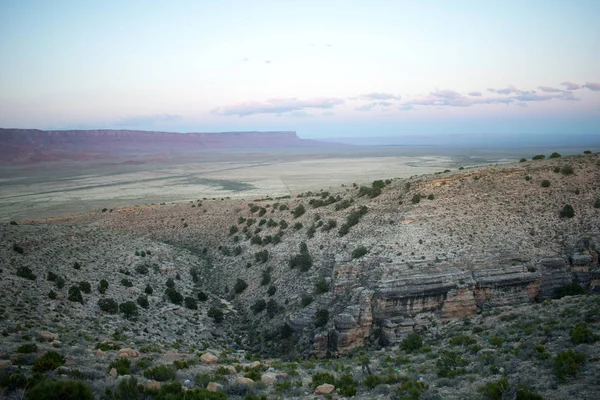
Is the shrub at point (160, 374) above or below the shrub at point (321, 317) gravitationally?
above

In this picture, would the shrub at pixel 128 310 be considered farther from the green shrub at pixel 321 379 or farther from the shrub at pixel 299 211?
the shrub at pixel 299 211

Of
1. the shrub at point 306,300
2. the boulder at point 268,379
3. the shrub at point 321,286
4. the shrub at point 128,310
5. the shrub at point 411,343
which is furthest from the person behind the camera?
the shrub at point 321,286

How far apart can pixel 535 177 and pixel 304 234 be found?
1677 centimetres

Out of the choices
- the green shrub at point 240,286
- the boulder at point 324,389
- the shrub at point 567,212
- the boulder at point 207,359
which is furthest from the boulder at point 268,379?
the shrub at point 567,212

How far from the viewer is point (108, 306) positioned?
1953 cm

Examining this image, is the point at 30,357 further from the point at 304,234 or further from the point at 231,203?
the point at 231,203

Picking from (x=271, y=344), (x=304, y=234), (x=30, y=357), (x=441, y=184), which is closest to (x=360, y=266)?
(x=271, y=344)

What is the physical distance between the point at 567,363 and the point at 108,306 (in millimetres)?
19365

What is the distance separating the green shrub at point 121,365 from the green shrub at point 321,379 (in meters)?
5.45

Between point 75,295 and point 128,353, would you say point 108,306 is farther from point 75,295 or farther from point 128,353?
point 128,353

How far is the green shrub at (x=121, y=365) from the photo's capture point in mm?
10961

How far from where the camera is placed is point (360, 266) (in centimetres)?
2111

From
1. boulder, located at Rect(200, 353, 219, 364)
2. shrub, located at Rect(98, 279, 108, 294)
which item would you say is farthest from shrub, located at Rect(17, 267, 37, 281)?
boulder, located at Rect(200, 353, 219, 364)

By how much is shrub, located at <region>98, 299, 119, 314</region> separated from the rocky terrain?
94 mm
